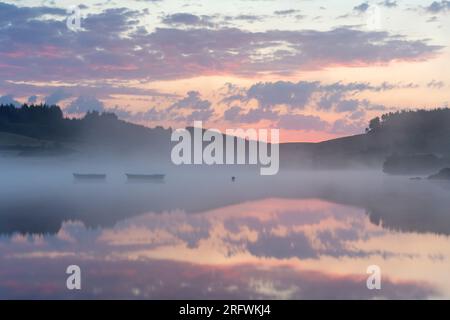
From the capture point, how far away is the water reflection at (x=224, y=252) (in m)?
19.2

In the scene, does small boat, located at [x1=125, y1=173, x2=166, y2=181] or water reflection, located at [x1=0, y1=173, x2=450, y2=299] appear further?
small boat, located at [x1=125, y1=173, x2=166, y2=181]

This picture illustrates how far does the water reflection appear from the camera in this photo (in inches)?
755

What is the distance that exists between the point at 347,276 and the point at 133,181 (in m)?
86.9

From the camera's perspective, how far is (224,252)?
86.2ft

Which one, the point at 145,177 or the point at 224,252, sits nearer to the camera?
the point at 224,252

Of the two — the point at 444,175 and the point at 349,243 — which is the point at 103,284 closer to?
the point at 349,243

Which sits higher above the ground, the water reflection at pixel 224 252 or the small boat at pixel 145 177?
the small boat at pixel 145 177

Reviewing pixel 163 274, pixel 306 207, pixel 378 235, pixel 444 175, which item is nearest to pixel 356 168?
pixel 444 175

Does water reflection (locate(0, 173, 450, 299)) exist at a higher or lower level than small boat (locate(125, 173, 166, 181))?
lower

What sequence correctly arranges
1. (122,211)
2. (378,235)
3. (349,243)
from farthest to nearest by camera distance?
(122,211)
(378,235)
(349,243)

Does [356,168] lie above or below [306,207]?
above

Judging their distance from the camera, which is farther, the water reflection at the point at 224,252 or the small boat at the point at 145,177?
the small boat at the point at 145,177

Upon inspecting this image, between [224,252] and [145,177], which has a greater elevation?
[145,177]

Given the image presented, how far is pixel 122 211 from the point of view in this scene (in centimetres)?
4466
